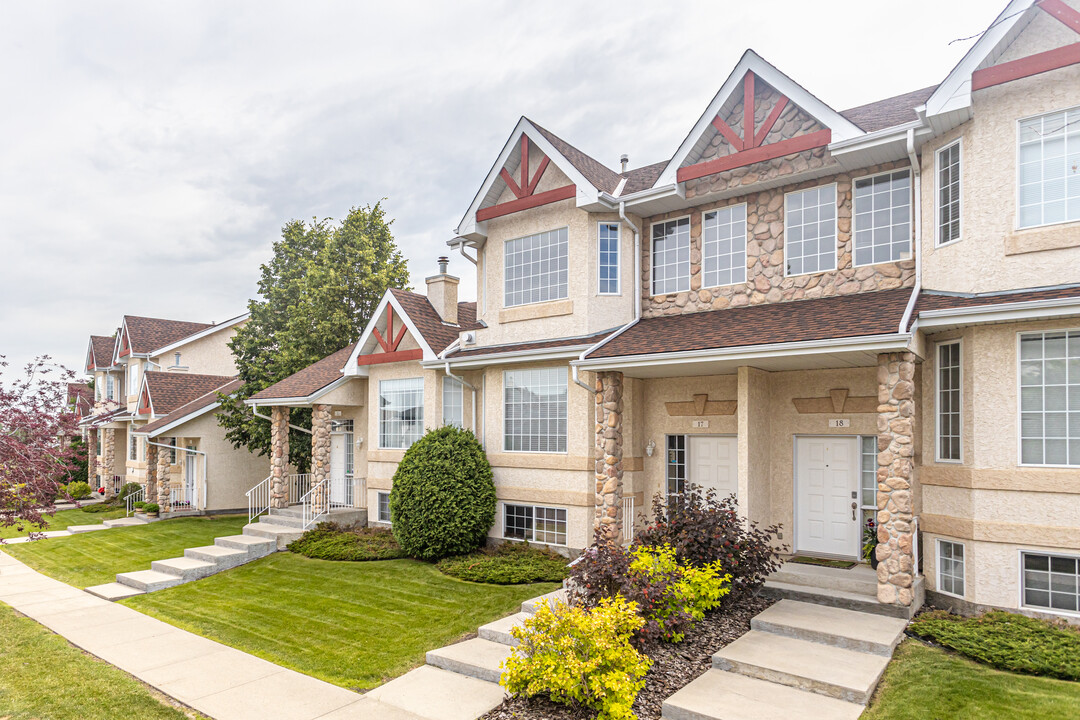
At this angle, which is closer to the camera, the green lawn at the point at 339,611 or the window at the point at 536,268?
the green lawn at the point at 339,611

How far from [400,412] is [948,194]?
12611mm

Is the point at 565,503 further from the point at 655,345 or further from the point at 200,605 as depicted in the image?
the point at 200,605

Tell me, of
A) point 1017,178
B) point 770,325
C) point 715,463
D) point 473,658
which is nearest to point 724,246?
point 770,325

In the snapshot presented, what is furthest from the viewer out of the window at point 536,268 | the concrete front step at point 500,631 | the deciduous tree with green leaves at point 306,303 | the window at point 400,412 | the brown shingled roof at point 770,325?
the deciduous tree with green leaves at point 306,303

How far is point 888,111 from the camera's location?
10.6 meters

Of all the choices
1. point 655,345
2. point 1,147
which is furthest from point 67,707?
point 1,147

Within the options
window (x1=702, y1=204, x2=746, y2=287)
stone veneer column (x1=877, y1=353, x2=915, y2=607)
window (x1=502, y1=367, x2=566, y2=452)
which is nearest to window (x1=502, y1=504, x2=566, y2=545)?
window (x1=502, y1=367, x2=566, y2=452)

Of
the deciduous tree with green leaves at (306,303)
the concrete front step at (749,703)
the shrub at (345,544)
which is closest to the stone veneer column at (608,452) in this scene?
the concrete front step at (749,703)

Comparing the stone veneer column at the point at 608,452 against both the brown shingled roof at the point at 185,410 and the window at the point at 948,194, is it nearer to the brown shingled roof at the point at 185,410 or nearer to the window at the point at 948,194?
the window at the point at 948,194

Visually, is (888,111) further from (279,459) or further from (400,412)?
(279,459)

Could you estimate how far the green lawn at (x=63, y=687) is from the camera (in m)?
6.43

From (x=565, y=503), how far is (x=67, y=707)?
8.15 m

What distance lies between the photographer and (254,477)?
23.9 metres

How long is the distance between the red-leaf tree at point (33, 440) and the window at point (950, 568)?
518 inches
